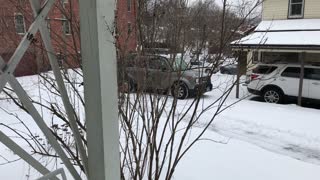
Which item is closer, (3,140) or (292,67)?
(3,140)

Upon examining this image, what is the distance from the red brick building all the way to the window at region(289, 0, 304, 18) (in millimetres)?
16129

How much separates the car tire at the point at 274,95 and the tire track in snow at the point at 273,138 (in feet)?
12.9

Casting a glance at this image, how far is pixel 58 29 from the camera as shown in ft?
11.0

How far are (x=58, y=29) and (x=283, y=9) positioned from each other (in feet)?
54.6

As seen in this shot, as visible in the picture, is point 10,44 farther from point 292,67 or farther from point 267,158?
point 292,67

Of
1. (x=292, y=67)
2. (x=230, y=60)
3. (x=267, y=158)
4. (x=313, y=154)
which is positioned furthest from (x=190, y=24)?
(x=292, y=67)

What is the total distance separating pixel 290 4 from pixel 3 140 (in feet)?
59.5

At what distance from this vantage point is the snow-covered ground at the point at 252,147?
233 inches

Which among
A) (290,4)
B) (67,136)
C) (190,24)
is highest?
(290,4)

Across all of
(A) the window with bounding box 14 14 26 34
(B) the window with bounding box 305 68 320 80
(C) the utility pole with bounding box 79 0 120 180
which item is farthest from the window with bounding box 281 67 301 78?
(C) the utility pole with bounding box 79 0 120 180

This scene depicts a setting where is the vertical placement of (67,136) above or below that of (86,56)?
below

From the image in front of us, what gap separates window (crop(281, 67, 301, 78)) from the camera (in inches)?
522

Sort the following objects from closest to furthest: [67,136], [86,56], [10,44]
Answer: [86,56] → [10,44] → [67,136]

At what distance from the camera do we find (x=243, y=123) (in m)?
10.4
